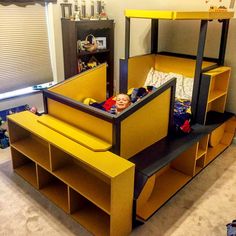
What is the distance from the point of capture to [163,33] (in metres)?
3.42

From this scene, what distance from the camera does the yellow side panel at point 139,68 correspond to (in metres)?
3.07

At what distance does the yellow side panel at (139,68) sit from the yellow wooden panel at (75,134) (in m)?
1.14

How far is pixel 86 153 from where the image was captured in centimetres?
181

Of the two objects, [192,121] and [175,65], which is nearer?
[192,121]

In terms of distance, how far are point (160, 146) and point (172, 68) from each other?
1356mm

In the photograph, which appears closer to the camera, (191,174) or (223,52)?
(191,174)

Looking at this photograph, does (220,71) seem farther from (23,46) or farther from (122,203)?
(23,46)

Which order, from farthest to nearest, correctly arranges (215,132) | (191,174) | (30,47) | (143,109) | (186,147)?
(30,47)
(215,132)
(191,174)
(186,147)
(143,109)

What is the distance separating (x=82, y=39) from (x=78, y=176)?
2.35 meters

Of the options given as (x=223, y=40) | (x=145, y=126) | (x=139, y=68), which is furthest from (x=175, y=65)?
(x=145, y=126)

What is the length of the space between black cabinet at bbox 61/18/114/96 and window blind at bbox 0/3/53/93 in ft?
0.87

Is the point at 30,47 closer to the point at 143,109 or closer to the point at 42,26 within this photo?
the point at 42,26

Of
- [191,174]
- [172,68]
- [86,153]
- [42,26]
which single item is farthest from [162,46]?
[86,153]

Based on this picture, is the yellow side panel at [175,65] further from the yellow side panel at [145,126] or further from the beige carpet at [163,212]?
the beige carpet at [163,212]
